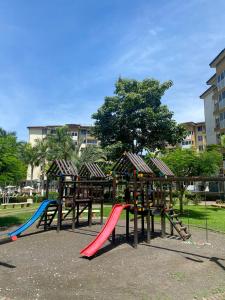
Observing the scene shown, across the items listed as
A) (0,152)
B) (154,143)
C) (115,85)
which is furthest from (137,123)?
(0,152)

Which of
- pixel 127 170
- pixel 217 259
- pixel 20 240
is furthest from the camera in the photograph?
pixel 127 170

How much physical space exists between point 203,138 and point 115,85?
48422 millimetres

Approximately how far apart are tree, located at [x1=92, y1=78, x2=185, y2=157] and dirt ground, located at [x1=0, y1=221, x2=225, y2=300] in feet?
67.9

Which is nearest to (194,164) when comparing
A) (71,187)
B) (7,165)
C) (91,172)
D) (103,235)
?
(91,172)

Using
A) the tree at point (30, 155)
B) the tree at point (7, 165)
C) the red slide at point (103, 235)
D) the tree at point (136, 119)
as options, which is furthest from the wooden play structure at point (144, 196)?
the tree at point (30, 155)

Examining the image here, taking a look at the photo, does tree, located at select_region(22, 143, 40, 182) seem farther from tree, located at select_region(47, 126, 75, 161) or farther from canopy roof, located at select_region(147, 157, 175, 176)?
canopy roof, located at select_region(147, 157, 175, 176)

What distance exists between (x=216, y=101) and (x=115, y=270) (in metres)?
49.4

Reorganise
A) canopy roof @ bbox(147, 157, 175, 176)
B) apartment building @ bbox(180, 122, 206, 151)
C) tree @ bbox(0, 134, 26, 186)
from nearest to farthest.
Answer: canopy roof @ bbox(147, 157, 175, 176) < tree @ bbox(0, 134, 26, 186) < apartment building @ bbox(180, 122, 206, 151)

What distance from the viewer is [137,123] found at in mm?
31891

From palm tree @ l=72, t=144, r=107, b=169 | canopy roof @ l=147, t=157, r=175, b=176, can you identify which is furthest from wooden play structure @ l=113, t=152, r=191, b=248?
palm tree @ l=72, t=144, r=107, b=169

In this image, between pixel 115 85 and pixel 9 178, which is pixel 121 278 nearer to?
pixel 9 178

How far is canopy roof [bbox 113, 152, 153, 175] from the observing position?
12.9 m

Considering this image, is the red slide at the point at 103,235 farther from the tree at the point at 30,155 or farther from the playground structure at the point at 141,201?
the tree at the point at 30,155

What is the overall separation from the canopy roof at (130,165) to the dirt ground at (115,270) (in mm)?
3456
